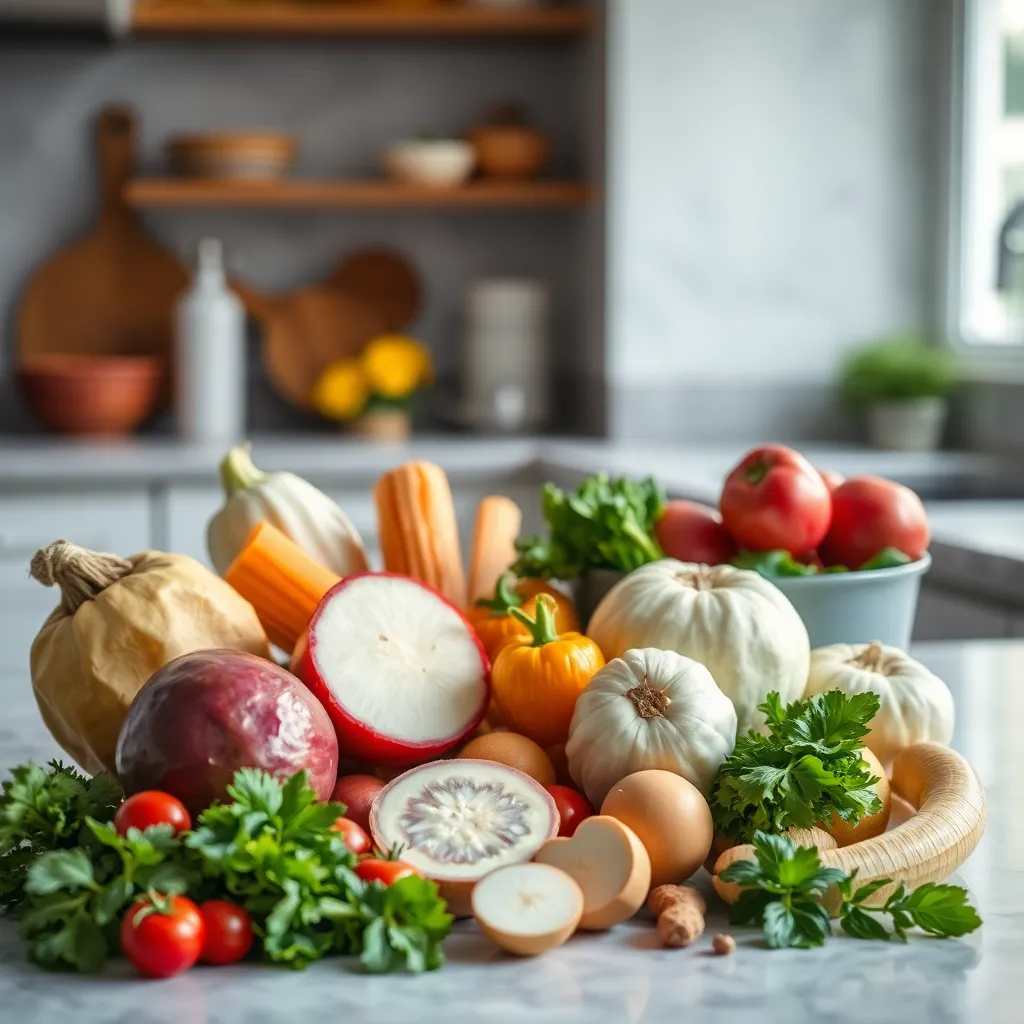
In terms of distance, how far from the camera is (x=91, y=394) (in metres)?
3.23

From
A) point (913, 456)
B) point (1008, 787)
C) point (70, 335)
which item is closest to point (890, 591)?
point (1008, 787)

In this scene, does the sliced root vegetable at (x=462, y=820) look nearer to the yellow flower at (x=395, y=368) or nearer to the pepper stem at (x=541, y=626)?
the pepper stem at (x=541, y=626)

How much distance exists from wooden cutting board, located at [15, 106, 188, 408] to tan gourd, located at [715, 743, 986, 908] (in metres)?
2.98

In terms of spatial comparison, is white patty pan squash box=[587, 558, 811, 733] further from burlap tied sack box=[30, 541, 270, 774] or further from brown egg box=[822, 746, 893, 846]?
burlap tied sack box=[30, 541, 270, 774]

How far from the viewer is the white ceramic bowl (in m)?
3.31

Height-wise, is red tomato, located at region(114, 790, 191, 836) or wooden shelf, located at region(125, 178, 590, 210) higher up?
wooden shelf, located at region(125, 178, 590, 210)

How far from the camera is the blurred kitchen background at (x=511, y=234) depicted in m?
3.22

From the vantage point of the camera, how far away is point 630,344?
334 cm

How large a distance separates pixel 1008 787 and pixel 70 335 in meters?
2.99

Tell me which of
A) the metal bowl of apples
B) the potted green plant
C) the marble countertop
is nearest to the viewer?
the marble countertop

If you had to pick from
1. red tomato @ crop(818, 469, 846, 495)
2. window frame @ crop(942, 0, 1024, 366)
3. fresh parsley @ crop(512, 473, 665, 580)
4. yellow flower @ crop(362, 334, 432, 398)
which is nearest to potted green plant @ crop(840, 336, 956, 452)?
window frame @ crop(942, 0, 1024, 366)

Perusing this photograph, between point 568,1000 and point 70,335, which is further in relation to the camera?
point 70,335

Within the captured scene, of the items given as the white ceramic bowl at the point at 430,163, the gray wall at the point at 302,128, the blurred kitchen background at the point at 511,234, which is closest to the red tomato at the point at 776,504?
the blurred kitchen background at the point at 511,234

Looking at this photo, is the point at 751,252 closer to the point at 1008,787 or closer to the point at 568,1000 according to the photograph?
the point at 1008,787
